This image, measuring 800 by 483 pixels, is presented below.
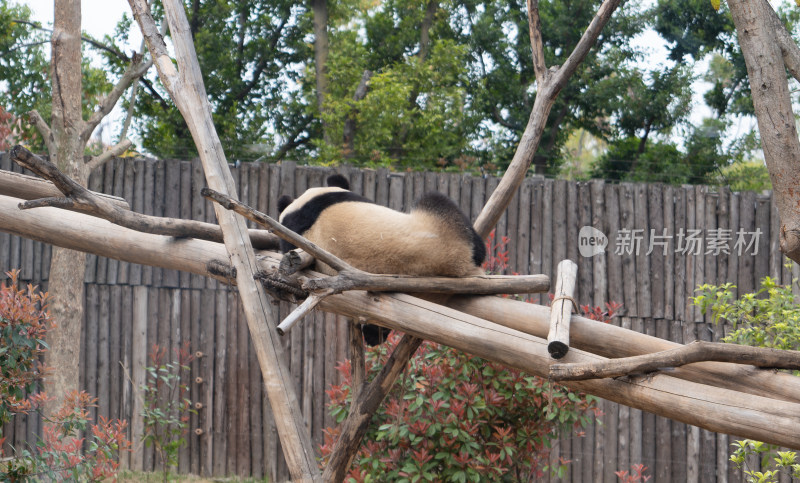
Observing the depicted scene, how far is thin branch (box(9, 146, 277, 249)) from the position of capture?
2.92 metres

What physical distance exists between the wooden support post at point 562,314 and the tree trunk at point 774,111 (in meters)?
0.78

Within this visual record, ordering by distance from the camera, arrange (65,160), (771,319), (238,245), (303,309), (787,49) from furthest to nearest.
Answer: (65,160) < (771,319) < (238,245) < (303,309) < (787,49)

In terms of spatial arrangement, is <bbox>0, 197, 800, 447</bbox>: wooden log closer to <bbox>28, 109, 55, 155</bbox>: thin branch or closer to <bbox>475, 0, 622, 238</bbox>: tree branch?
<bbox>475, 0, 622, 238</bbox>: tree branch

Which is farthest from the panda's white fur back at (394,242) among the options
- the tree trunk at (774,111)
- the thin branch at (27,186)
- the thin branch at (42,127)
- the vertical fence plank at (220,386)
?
the vertical fence plank at (220,386)

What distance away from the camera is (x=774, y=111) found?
2.32 m

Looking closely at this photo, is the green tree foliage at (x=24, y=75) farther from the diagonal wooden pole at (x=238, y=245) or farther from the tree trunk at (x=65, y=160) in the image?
the diagonal wooden pole at (x=238, y=245)

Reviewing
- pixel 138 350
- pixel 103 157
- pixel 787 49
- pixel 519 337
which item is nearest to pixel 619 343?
pixel 519 337

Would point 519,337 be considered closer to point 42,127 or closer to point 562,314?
point 562,314

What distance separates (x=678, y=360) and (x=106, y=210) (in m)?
2.45

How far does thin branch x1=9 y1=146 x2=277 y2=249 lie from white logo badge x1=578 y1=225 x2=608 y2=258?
3500mm

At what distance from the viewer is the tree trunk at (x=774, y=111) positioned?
7.56ft

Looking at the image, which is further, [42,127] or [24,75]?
[24,75]

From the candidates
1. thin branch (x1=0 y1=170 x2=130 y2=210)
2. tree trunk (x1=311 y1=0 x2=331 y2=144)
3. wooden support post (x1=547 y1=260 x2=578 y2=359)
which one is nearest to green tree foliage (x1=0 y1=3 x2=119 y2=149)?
tree trunk (x1=311 y1=0 x2=331 y2=144)

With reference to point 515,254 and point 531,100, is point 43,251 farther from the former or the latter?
point 531,100
